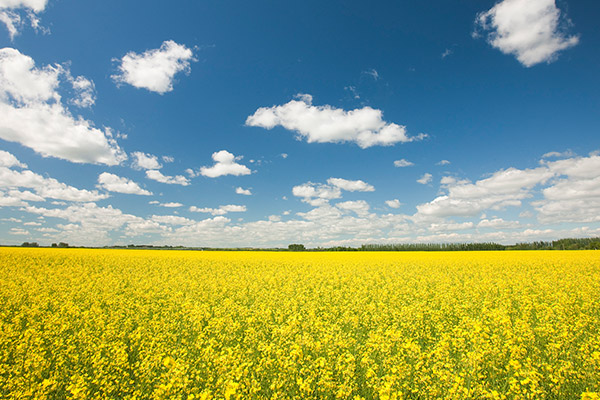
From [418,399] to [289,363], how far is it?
90.1 inches

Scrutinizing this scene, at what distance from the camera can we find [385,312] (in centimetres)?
867

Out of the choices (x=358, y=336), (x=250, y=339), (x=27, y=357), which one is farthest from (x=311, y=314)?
(x=27, y=357)

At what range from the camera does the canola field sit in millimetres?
4672

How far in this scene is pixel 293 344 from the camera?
17.7 feet

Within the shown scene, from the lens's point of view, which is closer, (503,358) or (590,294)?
(503,358)

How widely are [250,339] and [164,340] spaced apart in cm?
232

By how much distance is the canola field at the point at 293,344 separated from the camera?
15.3ft

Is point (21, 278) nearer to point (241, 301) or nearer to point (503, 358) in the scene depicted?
point (241, 301)

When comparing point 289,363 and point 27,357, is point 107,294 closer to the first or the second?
point 27,357

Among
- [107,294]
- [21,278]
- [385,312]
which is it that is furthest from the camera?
[21,278]

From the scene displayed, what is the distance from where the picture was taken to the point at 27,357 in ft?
19.8

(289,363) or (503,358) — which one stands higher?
(289,363)

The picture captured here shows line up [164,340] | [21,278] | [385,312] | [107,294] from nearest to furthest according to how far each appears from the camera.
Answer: [164,340] → [385,312] → [107,294] → [21,278]

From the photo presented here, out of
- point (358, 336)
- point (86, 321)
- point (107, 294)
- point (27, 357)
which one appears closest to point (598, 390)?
point (358, 336)
